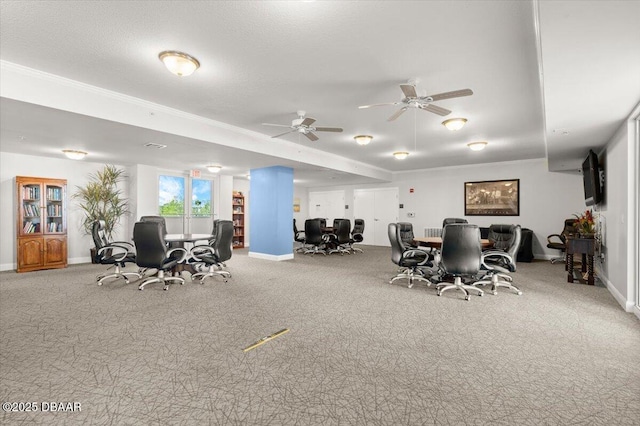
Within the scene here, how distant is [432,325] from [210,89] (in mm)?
4004

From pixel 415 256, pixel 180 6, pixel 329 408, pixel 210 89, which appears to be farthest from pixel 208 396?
pixel 415 256

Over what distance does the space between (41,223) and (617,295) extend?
1081cm

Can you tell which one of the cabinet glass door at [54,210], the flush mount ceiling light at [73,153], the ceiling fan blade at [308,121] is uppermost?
the ceiling fan blade at [308,121]

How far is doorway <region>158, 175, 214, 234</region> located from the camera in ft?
32.3

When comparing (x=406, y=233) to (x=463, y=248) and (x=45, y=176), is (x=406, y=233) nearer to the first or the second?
(x=463, y=248)

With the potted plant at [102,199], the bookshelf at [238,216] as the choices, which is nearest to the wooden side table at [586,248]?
the bookshelf at [238,216]

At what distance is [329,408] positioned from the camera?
6.81ft

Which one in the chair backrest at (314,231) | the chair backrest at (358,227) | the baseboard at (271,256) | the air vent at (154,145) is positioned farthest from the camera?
the chair backrest at (358,227)

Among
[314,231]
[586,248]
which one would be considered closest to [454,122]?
[586,248]

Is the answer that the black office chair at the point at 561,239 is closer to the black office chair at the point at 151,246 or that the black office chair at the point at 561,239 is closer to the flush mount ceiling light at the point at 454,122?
the flush mount ceiling light at the point at 454,122

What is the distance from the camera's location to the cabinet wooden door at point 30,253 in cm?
691

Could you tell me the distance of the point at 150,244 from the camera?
5141mm

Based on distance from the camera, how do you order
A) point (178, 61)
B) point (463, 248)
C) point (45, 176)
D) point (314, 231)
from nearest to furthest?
point (178, 61)
point (463, 248)
point (45, 176)
point (314, 231)

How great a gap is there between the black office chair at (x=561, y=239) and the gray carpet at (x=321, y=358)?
355 centimetres
